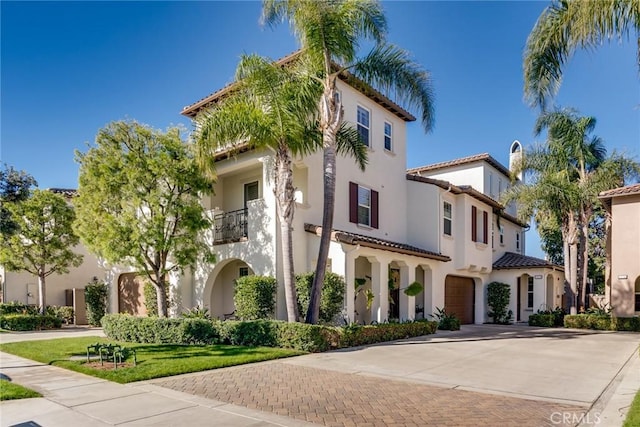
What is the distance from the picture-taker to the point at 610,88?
43.2 ft

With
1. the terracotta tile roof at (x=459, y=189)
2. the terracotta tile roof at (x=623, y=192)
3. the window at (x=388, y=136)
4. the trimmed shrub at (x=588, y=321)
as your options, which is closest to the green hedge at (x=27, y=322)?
the window at (x=388, y=136)

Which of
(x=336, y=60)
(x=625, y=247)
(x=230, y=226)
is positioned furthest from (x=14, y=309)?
(x=625, y=247)

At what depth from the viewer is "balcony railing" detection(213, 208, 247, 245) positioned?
1762 cm

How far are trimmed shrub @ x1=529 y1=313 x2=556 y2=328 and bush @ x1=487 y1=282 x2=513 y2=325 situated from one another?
58.5 inches

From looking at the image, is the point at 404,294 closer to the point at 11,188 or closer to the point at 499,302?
the point at 499,302

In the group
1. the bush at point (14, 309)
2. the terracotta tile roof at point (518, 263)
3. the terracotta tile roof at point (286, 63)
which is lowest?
the bush at point (14, 309)

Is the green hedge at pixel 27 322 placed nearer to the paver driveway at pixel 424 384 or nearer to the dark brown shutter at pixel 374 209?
the paver driveway at pixel 424 384

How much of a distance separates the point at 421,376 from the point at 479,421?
11.0ft

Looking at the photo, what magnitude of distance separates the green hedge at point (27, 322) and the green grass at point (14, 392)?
47.4 feet

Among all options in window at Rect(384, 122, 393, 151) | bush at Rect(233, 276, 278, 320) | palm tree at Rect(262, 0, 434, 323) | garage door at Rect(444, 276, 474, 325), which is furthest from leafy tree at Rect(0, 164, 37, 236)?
garage door at Rect(444, 276, 474, 325)

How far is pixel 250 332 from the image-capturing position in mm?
13758

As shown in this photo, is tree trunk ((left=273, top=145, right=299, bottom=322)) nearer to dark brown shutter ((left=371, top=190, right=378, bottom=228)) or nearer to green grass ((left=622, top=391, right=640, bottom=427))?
dark brown shutter ((left=371, top=190, right=378, bottom=228))

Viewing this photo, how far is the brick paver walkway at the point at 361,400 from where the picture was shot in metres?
6.79

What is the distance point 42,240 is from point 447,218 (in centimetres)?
1952
